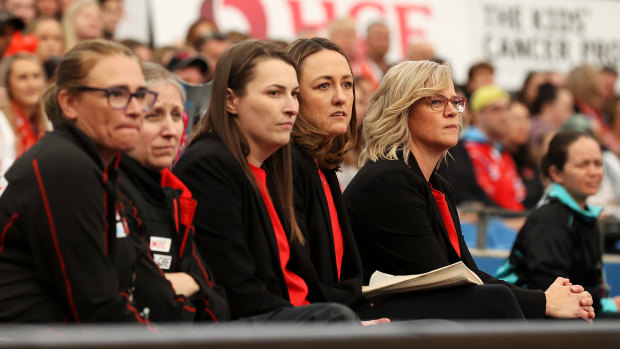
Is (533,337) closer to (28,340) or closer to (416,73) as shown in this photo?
(28,340)

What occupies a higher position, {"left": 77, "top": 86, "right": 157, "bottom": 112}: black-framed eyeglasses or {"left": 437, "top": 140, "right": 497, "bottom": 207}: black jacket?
{"left": 77, "top": 86, "right": 157, "bottom": 112}: black-framed eyeglasses

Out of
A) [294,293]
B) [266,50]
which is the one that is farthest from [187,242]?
[266,50]

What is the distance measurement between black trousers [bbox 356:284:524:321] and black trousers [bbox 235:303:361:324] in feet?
2.16

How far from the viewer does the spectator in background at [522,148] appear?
913 cm

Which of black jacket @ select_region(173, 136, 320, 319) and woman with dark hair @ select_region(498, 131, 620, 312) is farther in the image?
woman with dark hair @ select_region(498, 131, 620, 312)

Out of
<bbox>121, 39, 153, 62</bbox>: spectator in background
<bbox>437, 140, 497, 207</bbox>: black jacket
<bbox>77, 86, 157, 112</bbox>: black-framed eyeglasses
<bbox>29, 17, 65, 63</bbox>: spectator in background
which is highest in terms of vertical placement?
<bbox>77, 86, 157, 112</bbox>: black-framed eyeglasses

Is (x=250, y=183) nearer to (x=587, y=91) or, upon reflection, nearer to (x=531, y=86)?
(x=531, y=86)

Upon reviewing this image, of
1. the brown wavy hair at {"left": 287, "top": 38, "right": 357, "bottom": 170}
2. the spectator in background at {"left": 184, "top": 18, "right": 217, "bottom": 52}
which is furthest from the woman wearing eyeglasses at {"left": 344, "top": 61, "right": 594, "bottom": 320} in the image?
the spectator in background at {"left": 184, "top": 18, "right": 217, "bottom": 52}

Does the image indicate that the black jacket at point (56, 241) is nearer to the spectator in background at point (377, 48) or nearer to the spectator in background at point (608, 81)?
the spectator in background at point (377, 48)

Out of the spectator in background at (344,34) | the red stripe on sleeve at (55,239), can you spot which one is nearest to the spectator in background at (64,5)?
the spectator in background at (344,34)

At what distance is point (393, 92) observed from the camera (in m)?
4.72

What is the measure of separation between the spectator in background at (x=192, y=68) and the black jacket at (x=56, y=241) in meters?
3.78

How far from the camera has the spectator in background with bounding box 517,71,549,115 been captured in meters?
10.8

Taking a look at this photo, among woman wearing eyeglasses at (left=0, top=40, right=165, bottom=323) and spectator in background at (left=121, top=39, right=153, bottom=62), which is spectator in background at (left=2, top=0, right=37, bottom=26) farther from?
woman wearing eyeglasses at (left=0, top=40, right=165, bottom=323)
